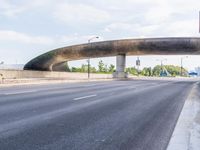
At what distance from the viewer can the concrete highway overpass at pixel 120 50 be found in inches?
2437

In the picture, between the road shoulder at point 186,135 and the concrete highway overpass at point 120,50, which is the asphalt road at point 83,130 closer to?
the road shoulder at point 186,135

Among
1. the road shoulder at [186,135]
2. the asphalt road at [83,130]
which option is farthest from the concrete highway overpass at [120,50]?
the road shoulder at [186,135]

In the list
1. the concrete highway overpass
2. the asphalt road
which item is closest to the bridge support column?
the concrete highway overpass

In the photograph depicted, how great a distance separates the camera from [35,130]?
729cm

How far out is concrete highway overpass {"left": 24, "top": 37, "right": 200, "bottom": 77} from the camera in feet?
203

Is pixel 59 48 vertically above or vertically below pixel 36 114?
above

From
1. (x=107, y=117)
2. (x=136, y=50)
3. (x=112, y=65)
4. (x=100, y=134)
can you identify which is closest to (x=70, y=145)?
(x=100, y=134)

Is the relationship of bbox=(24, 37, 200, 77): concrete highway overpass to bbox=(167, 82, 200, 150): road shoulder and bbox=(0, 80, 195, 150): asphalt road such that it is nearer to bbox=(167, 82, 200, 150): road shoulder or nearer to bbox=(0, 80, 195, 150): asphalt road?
bbox=(0, 80, 195, 150): asphalt road

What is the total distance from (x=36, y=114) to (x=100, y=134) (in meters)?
3.21

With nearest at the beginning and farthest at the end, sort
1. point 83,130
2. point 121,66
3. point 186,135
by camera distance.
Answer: point 186,135
point 83,130
point 121,66

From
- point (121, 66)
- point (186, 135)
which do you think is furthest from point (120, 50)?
point (186, 135)

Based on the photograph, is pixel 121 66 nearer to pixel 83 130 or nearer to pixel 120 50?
pixel 120 50

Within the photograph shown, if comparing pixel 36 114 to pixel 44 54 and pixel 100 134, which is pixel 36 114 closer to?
pixel 100 134

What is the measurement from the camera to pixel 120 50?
222 feet
